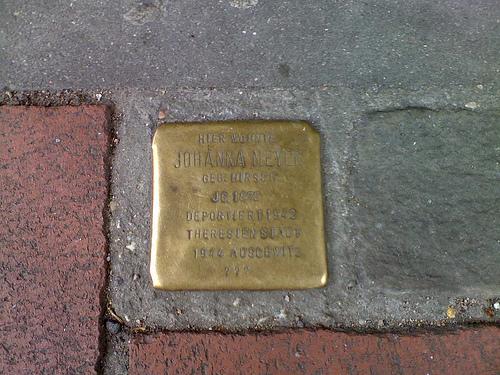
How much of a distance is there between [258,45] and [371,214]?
54cm

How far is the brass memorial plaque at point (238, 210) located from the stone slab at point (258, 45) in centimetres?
18

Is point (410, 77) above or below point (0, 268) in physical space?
above

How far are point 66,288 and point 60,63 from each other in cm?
60

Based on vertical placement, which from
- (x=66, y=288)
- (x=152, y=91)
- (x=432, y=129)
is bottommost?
(x=66, y=288)

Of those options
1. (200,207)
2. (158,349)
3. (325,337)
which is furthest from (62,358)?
(325,337)

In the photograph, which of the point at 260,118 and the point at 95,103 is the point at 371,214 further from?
the point at 95,103

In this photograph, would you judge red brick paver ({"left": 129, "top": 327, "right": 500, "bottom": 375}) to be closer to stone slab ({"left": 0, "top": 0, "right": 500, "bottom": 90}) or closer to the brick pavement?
the brick pavement

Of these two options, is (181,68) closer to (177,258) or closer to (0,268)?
(177,258)

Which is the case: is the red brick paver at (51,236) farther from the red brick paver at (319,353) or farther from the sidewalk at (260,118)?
the red brick paver at (319,353)

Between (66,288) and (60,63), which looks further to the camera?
(60,63)

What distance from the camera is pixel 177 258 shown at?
114 cm

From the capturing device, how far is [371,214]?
1181mm

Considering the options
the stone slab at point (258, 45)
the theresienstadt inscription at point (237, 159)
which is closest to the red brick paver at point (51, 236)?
the stone slab at point (258, 45)

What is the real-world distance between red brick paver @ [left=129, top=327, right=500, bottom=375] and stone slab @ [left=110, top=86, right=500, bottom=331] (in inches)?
1.4
